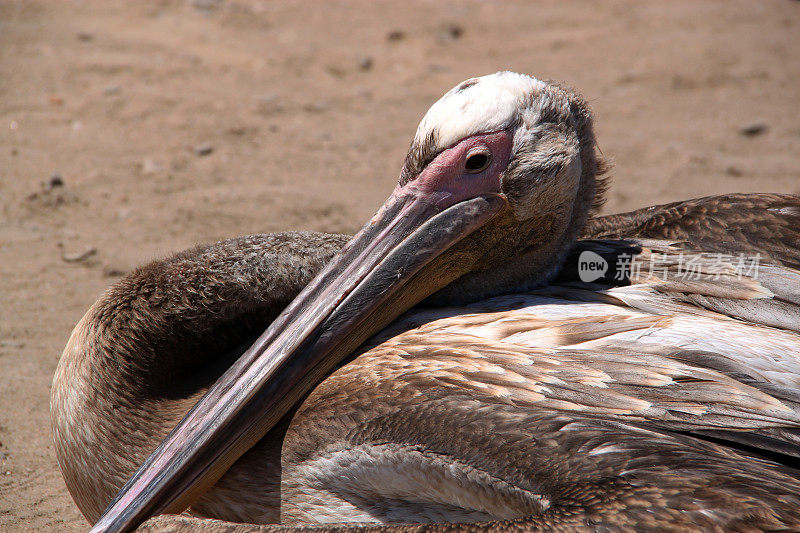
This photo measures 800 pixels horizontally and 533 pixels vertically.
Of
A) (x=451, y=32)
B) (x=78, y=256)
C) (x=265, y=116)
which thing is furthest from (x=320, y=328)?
(x=451, y=32)

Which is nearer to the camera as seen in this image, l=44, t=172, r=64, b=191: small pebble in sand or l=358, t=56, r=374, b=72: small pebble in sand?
l=44, t=172, r=64, b=191: small pebble in sand

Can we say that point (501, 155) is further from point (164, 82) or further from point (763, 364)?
point (164, 82)

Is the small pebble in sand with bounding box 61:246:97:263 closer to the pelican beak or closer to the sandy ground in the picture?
the sandy ground

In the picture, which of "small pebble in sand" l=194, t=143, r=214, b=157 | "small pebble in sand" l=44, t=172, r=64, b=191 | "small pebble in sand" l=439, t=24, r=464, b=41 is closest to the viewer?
"small pebble in sand" l=44, t=172, r=64, b=191

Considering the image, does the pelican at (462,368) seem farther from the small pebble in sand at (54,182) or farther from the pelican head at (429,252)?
the small pebble in sand at (54,182)

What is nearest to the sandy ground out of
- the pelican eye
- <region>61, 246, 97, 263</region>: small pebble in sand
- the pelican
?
<region>61, 246, 97, 263</region>: small pebble in sand

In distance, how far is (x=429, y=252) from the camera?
7.68ft

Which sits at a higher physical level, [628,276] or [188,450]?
[628,276]

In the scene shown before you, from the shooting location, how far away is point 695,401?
199 centimetres

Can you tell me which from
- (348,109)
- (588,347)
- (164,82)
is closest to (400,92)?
(348,109)

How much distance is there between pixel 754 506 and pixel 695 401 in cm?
34

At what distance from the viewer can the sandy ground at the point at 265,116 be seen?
150 inches

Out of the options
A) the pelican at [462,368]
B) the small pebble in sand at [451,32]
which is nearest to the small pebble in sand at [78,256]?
the pelican at [462,368]

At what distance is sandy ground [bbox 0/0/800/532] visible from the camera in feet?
12.5
